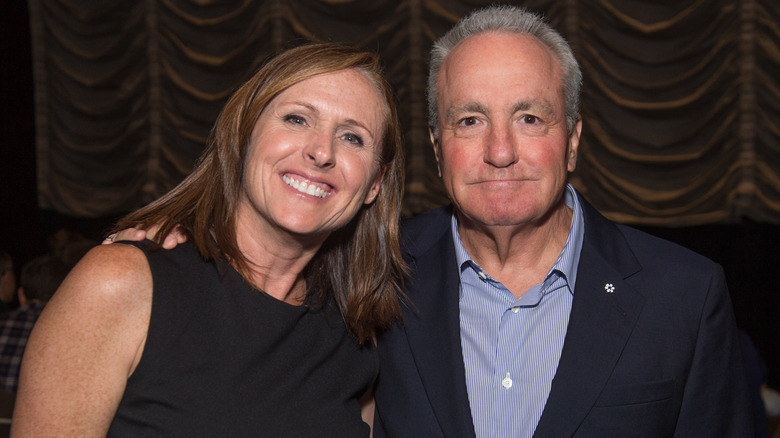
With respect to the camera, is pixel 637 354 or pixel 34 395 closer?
pixel 34 395

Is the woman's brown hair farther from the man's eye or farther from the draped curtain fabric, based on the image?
the draped curtain fabric

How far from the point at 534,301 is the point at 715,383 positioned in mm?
407

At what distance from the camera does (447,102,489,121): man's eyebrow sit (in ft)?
5.37

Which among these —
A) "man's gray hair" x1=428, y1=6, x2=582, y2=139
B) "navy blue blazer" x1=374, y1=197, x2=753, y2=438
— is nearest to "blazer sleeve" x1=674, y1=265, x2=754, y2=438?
"navy blue blazer" x1=374, y1=197, x2=753, y2=438

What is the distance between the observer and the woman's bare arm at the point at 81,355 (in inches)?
50.1

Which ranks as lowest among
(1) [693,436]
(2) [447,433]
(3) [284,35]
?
(3) [284,35]

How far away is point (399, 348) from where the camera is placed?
1.70 m

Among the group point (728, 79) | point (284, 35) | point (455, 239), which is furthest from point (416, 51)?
point (455, 239)

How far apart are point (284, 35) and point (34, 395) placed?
4577mm

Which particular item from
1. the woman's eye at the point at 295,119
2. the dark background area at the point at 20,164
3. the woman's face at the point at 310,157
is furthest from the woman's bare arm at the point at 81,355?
the dark background area at the point at 20,164

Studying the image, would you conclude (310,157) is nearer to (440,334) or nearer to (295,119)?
(295,119)

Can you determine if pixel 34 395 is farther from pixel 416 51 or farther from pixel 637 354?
pixel 416 51

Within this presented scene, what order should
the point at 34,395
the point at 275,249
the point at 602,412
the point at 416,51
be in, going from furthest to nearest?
the point at 416,51, the point at 275,249, the point at 602,412, the point at 34,395

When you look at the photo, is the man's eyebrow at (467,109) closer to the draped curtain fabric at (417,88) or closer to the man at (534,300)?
the man at (534,300)
